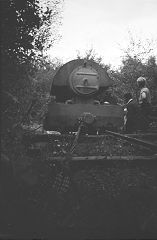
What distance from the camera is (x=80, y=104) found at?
27.1 ft

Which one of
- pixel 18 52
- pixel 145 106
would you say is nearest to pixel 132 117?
pixel 145 106

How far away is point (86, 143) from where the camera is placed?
6473 millimetres

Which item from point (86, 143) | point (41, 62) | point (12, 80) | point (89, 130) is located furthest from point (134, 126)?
point (12, 80)

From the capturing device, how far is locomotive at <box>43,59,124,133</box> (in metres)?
8.06

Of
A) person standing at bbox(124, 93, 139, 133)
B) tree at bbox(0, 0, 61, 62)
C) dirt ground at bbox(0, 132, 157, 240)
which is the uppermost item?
tree at bbox(0, 0, 61, 62)

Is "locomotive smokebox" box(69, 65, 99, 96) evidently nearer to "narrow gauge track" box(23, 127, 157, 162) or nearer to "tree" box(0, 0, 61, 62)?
"narrow gauge track" box(23, 127, 157, 162)

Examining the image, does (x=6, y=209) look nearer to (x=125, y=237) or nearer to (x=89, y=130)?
(x=125, y=237)

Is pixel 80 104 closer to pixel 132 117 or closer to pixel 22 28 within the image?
pixel 132 117

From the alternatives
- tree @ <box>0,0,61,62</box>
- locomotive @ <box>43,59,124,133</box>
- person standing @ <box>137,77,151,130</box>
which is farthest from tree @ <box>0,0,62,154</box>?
person standing @ <box>137,77,151,130</box>

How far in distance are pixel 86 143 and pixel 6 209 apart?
11.9ft

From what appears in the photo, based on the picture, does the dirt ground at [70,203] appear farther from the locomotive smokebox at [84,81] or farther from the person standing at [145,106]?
the locomotive smokebox at [84,81]

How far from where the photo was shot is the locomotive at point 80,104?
8062 millimetres

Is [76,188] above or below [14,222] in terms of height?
above

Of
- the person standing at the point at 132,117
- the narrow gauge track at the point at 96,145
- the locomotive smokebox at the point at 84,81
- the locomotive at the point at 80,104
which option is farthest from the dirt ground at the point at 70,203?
the locomotive smokebox at the point at 84,81
